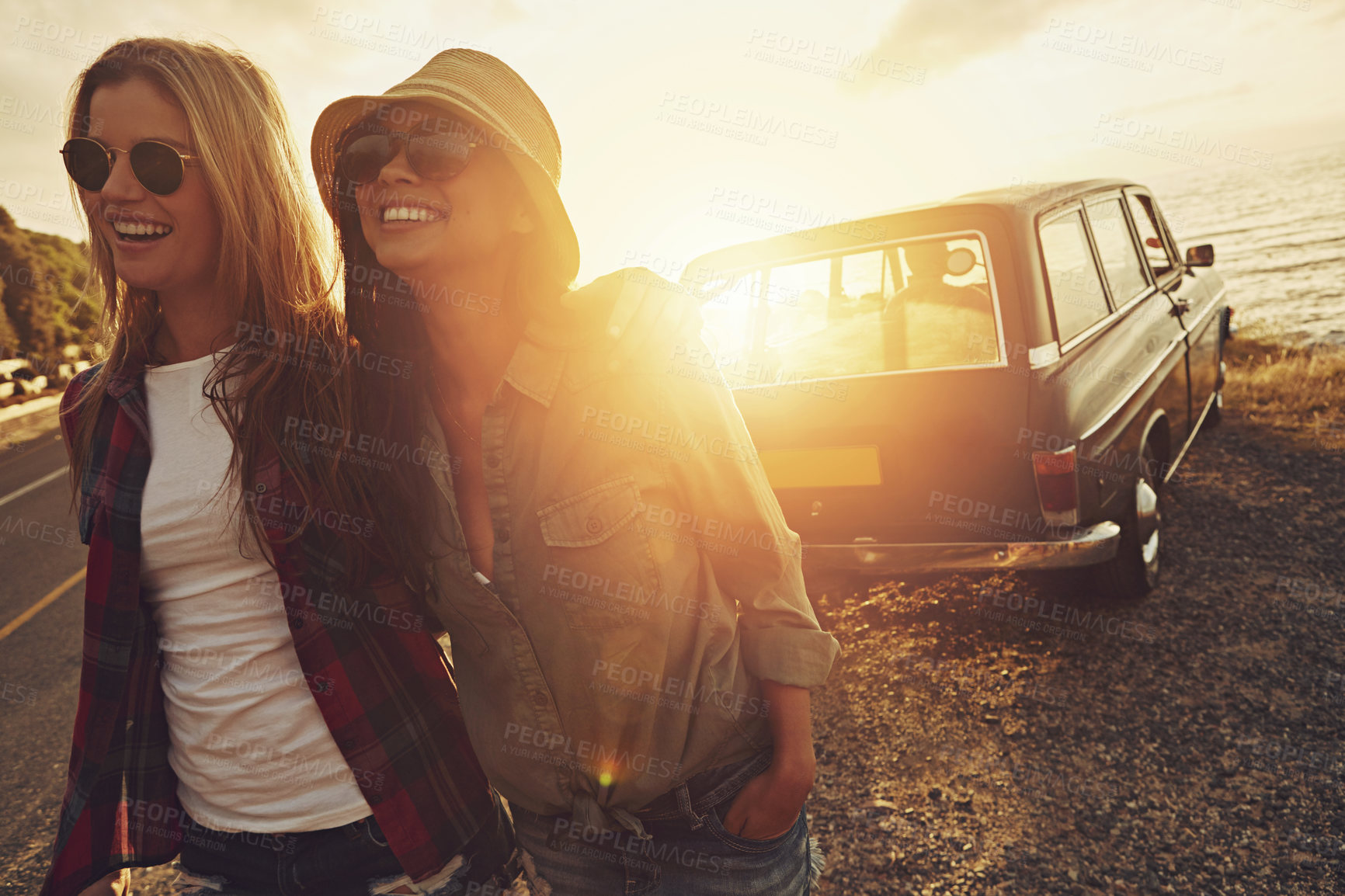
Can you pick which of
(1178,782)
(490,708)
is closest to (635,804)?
(490,708)

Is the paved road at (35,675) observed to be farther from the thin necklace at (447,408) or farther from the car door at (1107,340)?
the car door at (1107,340)

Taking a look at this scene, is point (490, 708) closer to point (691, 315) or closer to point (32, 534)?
point (691, 315)

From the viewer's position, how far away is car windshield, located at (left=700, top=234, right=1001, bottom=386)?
322cm

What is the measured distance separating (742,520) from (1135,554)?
123 inches

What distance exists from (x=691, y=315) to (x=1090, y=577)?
3.23 m

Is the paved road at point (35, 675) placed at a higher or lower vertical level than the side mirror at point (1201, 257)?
lower

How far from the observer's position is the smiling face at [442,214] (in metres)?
1.27

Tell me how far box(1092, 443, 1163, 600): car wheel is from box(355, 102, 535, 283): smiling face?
129 inches

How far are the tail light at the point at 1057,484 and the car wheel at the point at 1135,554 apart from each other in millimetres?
684

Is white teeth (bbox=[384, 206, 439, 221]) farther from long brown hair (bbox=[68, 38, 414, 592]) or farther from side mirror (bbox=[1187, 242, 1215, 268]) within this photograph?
side mirror (bbox=[1187, 242, 1215, 268])

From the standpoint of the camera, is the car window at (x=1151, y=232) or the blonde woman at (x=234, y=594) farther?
the car window at (x=1151, y=232)

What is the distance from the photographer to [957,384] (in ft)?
9.78

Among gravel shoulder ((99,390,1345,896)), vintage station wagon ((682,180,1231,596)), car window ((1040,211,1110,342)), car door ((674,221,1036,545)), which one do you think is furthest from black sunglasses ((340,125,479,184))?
car window ((1040,211,1110,342))

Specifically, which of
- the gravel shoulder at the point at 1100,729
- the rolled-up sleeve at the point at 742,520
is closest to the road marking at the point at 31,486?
the gravel shoulder at the point at 1100,729
